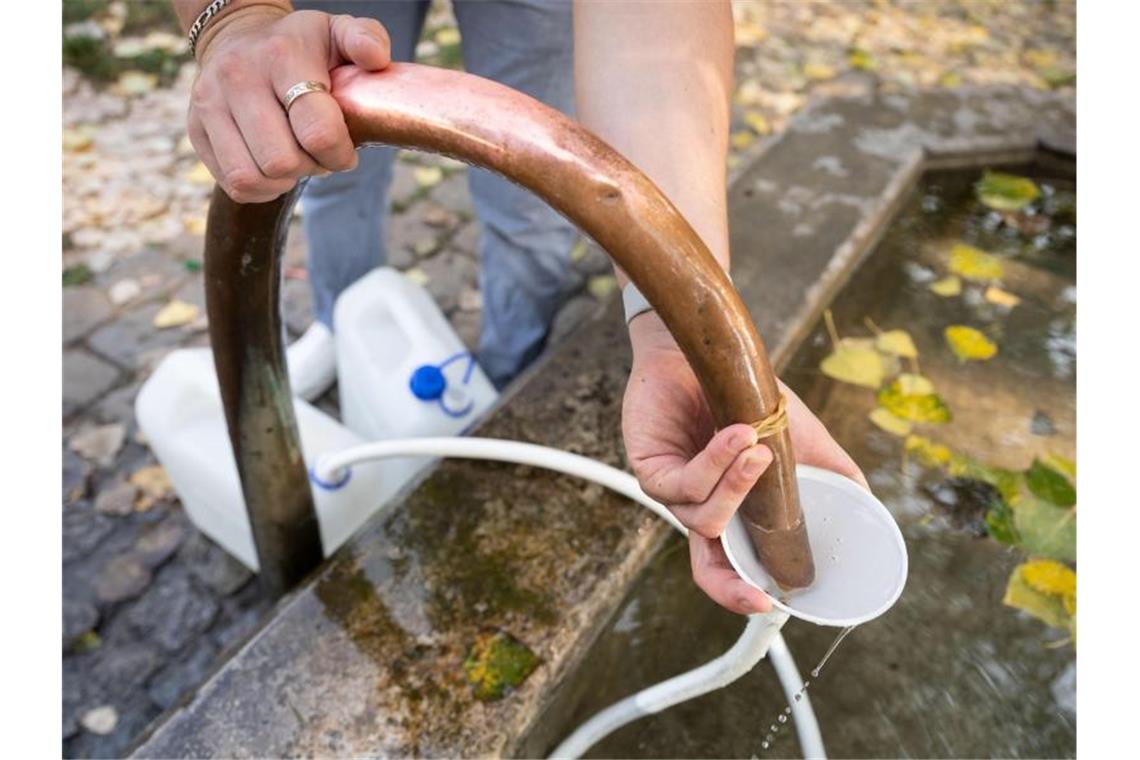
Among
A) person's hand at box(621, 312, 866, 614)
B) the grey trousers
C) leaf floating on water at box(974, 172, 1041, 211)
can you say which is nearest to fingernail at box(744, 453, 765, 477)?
person's hand at box(621, 312, 866, 614)

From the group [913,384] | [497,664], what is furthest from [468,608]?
[913,384]

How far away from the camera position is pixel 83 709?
190cm

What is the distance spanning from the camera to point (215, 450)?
198 centimetres

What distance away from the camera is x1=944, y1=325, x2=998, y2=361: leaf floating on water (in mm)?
2521

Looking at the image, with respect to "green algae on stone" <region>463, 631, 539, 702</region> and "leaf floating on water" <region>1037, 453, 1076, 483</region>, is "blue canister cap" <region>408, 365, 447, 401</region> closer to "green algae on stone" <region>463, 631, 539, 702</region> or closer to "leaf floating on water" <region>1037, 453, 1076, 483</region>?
"green algae on stone" <region>463, 631, 539, 702</region>

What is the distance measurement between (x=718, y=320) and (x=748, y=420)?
0.39 feet

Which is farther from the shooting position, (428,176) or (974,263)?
(428,176)

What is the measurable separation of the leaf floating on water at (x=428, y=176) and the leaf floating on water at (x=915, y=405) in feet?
6.51

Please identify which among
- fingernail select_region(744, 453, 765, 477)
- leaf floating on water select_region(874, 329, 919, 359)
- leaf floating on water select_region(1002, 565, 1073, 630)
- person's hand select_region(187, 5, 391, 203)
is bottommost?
leaf floating on water select_region(1002, 565, 1073, 630)

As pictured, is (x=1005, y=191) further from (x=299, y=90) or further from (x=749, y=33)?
(x=299, y=90)

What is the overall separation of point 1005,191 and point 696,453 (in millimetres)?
2653

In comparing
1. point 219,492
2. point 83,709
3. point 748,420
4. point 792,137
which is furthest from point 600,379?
point 792,137

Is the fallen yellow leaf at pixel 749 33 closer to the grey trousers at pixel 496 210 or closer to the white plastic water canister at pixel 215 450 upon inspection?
the grey trousers at pixel 496 210

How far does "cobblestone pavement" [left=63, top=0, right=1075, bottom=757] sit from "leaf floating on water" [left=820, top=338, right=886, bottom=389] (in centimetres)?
87
